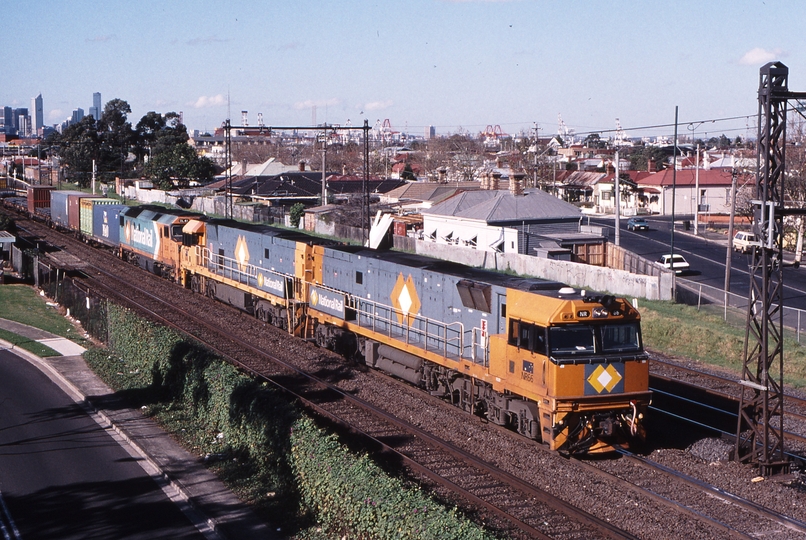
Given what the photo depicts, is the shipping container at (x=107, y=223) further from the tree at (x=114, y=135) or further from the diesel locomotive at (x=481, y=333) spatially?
the tree at (x=114, y=135)

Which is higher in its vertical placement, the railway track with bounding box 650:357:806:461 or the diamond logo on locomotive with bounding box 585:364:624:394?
the diamond logo on locomotive with bounding box 585:364:624:394

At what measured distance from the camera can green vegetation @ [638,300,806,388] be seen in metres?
26.8

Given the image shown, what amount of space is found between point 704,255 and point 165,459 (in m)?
48.3

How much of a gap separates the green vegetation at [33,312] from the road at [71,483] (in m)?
10.5

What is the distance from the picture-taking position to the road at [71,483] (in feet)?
45.3

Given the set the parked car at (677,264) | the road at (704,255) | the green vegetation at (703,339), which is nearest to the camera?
the green vegetation at (703,339)

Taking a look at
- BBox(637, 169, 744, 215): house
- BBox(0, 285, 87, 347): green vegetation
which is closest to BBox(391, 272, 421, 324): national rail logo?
BBox(0, 285, 87, 347): green vegetation

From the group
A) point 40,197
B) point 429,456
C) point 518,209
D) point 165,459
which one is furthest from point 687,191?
point 165,459

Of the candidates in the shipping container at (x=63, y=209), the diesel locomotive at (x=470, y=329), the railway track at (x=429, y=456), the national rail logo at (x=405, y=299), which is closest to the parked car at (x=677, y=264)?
the diesel locomotive at (x=470, y=329)

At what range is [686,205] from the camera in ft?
296

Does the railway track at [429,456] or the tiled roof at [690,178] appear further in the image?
the tiled roof at [690,178]

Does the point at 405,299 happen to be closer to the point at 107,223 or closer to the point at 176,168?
the point at 107,223

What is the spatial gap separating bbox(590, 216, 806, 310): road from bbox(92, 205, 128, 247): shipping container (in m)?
36.3

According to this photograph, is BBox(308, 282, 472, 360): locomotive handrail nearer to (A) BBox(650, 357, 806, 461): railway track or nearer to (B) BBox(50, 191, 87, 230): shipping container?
(A) BBox(650, 357, 806, 461): railway track
